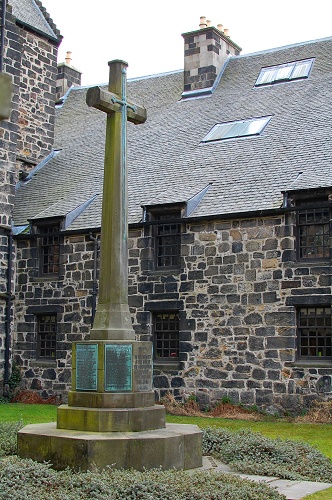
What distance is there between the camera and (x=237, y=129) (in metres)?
22.6

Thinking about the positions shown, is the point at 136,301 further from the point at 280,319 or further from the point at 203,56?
the point at 203,56

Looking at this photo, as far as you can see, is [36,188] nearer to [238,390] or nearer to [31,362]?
[31,362]

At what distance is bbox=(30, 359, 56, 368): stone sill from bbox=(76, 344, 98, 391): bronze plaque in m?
11.5

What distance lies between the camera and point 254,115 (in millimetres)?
23234

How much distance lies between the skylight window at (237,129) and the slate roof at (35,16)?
7.19 m

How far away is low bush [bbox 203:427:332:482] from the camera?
32.5 feet

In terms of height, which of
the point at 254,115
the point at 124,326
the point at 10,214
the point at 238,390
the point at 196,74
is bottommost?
the point at 238,390

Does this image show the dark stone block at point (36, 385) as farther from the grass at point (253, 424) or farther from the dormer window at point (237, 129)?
the dormer window at point (237, 129)

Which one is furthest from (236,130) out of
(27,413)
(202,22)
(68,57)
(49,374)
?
(68,57)

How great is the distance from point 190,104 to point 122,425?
17997mm

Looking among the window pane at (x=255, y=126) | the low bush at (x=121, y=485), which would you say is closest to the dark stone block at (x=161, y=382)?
the window pane at (x=255, y=126)

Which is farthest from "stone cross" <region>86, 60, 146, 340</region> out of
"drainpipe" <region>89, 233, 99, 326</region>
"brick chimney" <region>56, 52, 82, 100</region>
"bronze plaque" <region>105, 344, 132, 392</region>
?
"brick chimney" <region>56, 52, 82, 100</region>

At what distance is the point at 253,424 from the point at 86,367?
23.8 feet

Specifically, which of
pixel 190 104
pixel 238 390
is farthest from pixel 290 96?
pixel 238 390
